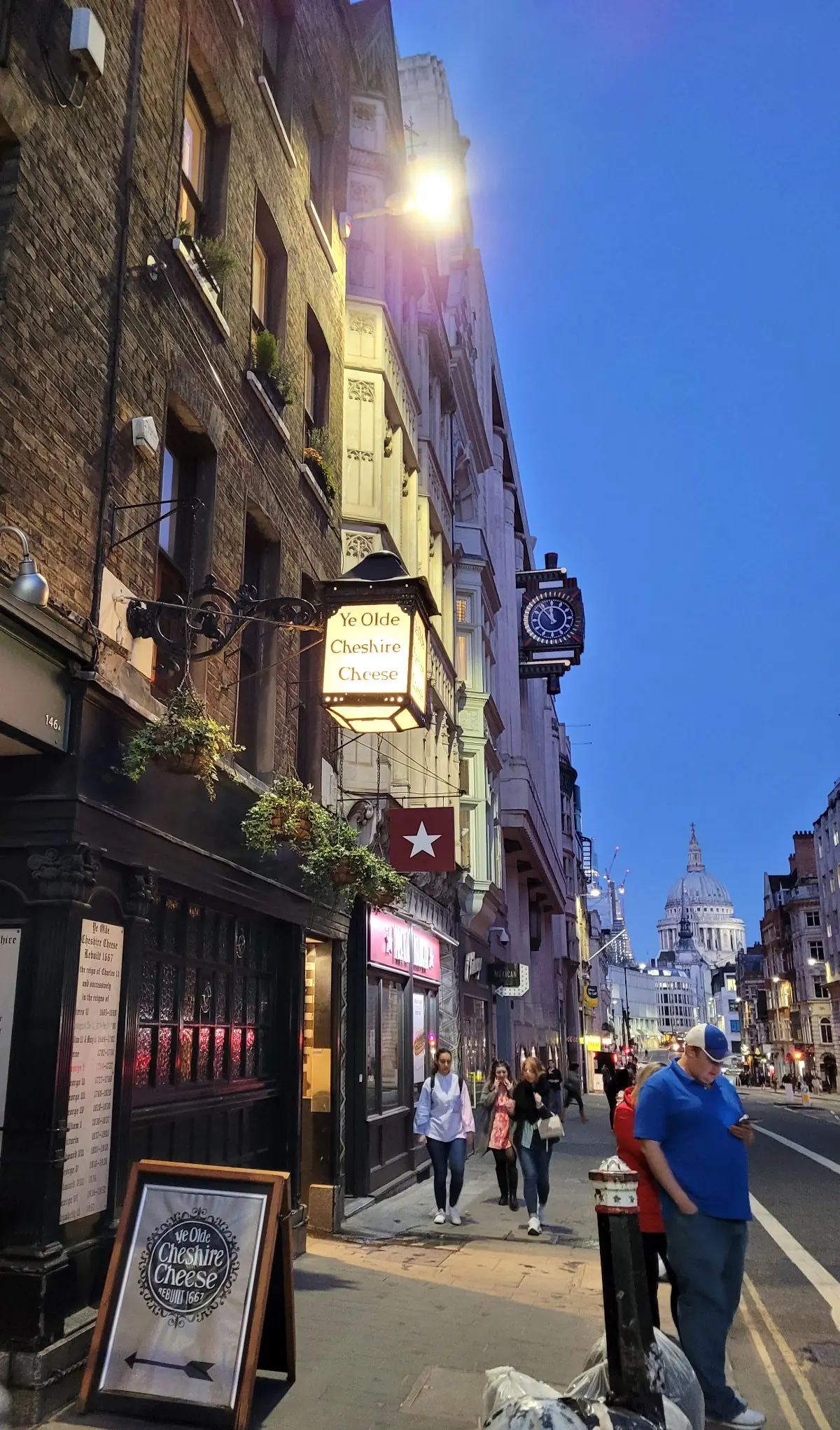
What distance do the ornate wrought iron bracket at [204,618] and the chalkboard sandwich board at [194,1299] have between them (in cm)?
335

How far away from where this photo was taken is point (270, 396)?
10.4 meters

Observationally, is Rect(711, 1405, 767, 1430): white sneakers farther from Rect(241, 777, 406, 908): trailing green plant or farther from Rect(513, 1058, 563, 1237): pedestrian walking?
Rect(513, 1058, 563, 1237): pedestrian walking

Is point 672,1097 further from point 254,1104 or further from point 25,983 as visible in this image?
point 254,1104

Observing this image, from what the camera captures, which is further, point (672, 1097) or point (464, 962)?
point (464, 962)

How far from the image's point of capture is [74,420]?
21.2 feet

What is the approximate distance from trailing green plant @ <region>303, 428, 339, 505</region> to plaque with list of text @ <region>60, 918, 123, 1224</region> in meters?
7.26

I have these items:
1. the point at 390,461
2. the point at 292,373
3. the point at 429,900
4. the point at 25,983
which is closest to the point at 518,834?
the point at 429,900

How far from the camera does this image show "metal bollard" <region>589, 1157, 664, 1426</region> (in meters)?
4.13

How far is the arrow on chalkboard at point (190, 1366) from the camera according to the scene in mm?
4910

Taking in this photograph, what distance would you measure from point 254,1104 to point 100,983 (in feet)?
11.8

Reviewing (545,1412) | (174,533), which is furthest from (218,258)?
(545,1412)

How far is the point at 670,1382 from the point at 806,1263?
6867 mm

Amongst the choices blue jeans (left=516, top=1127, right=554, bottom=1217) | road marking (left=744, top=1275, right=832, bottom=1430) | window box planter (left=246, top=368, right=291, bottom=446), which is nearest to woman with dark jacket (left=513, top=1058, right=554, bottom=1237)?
blue jeans (left=516, top=1127, right=554, bottom=1217)

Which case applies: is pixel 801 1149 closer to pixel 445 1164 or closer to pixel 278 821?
pixel 445 1164
